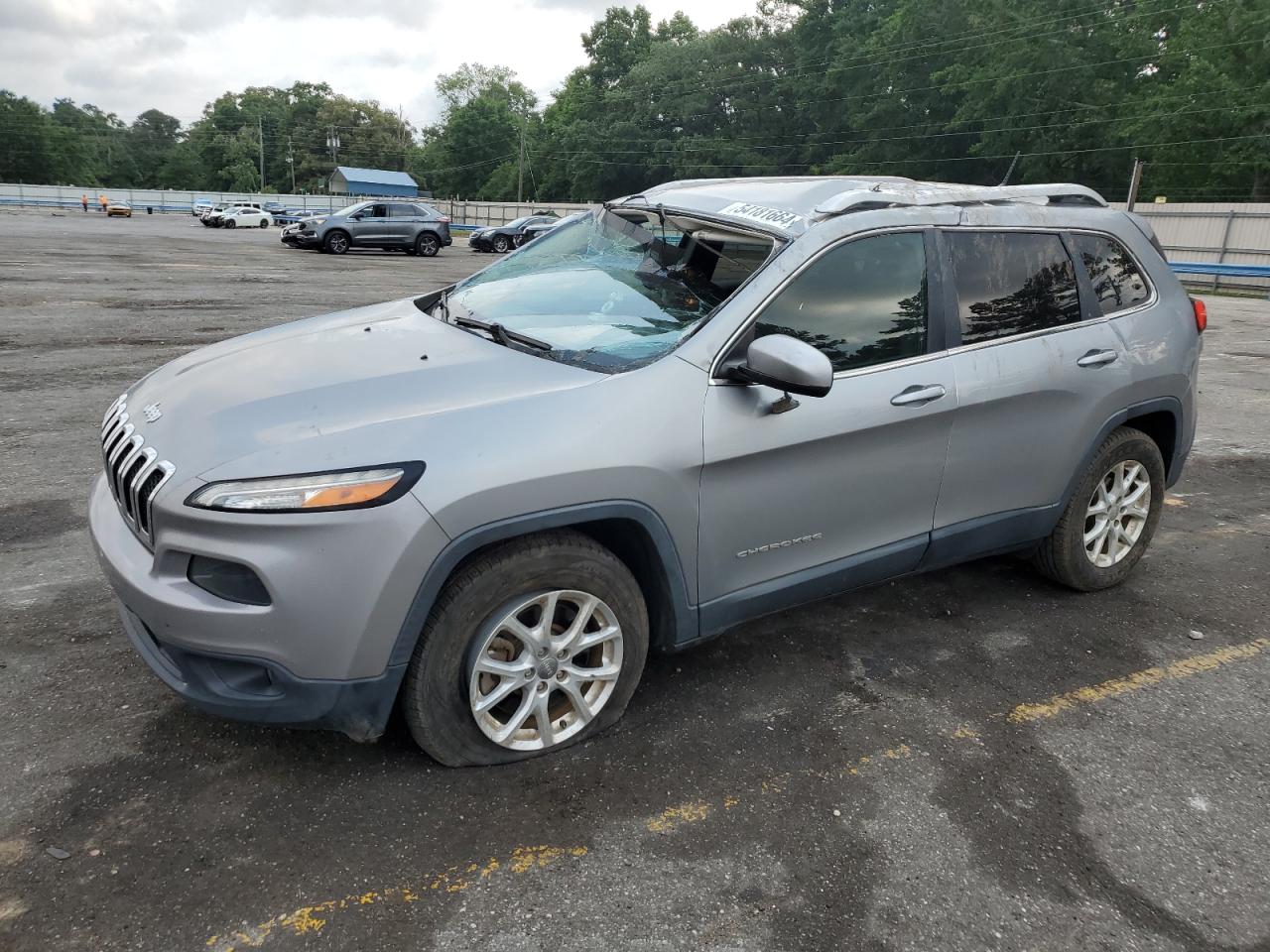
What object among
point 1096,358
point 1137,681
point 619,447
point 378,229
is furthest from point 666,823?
point 378,229

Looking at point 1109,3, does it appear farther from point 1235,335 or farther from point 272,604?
point 272,604

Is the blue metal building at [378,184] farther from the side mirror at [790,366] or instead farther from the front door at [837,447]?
the side mirror at [790,366]

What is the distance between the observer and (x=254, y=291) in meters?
15.4

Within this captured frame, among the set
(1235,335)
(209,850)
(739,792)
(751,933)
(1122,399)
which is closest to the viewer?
(751,933)

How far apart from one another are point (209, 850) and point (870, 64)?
64.9 m

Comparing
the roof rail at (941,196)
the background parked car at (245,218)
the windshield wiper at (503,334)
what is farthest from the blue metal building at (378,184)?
the windshield wiper at (503,334)

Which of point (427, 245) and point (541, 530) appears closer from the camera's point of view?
point (541, 530)

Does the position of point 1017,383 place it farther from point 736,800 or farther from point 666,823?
point 666,823

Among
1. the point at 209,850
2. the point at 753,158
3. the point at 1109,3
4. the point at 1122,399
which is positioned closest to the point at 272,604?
the point at 209,850

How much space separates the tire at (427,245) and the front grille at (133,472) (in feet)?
92.1

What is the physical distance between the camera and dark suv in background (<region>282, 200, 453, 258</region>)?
94.5ft

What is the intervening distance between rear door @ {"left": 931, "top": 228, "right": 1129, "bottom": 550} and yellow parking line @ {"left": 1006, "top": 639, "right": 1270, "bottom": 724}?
0.66 m

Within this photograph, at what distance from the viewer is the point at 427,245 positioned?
29.9 m

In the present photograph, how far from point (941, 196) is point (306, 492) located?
2662 mm
